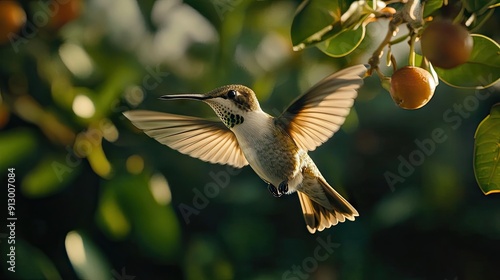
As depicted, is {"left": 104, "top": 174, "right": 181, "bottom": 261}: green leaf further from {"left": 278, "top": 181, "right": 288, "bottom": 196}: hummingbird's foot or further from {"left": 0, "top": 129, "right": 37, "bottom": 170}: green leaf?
{"left": 278, "top": 181, "right": 288, "bottom": 196}: hummingbird's foot

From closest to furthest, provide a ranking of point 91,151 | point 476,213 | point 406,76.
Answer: point 406,76 → point 91,151 → point 476,213

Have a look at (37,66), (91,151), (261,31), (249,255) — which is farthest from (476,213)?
(37,66)

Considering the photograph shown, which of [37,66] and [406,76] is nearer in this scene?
[406,76]

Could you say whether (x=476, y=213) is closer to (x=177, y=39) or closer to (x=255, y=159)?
(x=177, y=39)

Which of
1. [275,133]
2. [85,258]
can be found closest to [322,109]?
[275,133]

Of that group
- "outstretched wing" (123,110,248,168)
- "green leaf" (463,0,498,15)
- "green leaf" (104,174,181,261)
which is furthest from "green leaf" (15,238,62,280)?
"green leaf" (463,0,498,15)

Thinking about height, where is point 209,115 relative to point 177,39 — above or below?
below

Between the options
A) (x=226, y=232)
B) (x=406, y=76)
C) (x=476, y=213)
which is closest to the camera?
(x=406, y=76)

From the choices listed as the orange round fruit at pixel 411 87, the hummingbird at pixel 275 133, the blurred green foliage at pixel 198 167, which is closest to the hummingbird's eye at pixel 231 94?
the hummingbird at pixel 275 133
